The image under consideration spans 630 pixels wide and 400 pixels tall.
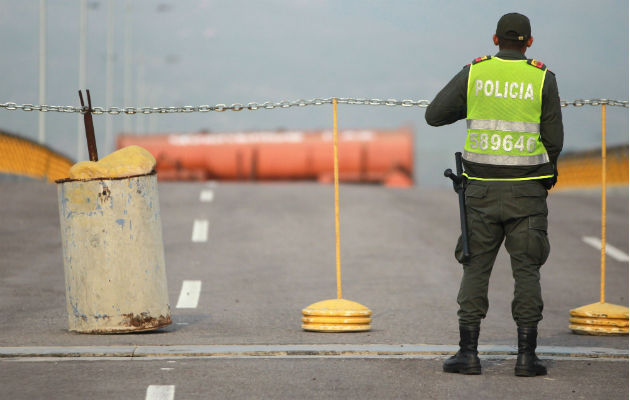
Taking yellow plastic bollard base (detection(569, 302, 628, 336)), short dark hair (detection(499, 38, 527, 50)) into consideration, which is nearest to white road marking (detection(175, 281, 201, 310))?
yellow plastic bollard base (detection(569, 302, 628, 336))

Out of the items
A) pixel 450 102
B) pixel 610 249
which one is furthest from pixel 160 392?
pixel 610 249

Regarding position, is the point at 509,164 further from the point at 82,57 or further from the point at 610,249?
the point at 82,57

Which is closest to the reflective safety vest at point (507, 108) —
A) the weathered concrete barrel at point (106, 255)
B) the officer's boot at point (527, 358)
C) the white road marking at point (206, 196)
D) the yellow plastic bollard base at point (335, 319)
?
the officer's boot at point (527, 358)

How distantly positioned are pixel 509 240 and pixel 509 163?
47 centimetres

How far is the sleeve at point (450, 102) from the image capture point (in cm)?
664

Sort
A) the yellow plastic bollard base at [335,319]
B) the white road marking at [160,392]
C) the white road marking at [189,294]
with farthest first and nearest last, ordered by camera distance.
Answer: the white road marking at [189,294], the yellow plastic bollard base at [335,319], the white road marking at [160,392]

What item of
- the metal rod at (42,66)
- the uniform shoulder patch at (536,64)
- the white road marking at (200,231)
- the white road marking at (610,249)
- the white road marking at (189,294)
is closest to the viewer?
the uniform shoulder patch at (536,64)

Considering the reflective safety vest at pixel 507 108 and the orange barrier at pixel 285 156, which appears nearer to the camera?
the reflective safety vest at pixel 507 108

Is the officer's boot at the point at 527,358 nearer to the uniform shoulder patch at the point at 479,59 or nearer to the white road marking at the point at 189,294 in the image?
the uniform shoulder patch at the point at 479,59

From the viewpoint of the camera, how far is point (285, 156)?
4353 cm

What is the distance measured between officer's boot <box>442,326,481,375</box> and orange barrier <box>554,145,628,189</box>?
22.9 meters

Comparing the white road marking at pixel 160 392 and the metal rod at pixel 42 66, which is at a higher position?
the metal rod at pixel 42 66

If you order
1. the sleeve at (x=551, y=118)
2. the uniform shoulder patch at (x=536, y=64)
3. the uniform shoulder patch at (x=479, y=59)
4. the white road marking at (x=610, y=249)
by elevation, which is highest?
the uniform shoulder patch at (x=479, y=59)

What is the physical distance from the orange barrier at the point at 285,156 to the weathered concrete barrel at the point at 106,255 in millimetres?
33083
